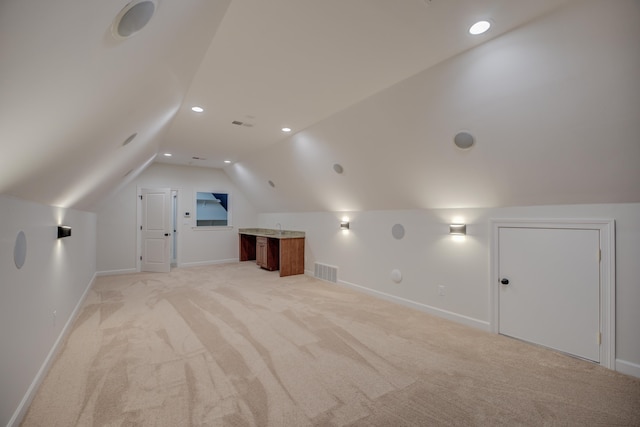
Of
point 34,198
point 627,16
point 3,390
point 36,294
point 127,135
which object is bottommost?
point 3,390

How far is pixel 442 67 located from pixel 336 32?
1068 mm

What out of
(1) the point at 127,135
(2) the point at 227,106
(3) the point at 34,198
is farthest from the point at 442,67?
(3) the point at 34,198

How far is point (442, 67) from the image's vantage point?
102 inches

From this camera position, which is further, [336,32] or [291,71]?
[291,71]

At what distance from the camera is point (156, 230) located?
277 inches

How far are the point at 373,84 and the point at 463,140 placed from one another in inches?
44.7

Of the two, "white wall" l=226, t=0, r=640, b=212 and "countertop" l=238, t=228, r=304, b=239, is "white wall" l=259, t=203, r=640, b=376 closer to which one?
"white wall" l=226, t=0, r=640, b=212

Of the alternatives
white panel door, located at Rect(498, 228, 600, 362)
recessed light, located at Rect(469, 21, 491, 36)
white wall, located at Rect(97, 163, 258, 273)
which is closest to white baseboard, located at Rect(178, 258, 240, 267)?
white wall, located at Rect(97, 163, 258, 273)

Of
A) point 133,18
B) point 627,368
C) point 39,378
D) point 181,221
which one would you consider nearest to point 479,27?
point 133,18

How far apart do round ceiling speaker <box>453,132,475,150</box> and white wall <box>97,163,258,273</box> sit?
269 inches

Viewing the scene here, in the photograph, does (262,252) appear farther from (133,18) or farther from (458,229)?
(133,18)

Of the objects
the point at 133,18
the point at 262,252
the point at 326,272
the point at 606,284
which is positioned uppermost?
the point at 133,18

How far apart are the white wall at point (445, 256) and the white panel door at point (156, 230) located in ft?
12.4

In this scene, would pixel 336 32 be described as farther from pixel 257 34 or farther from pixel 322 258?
pixel 322 258
